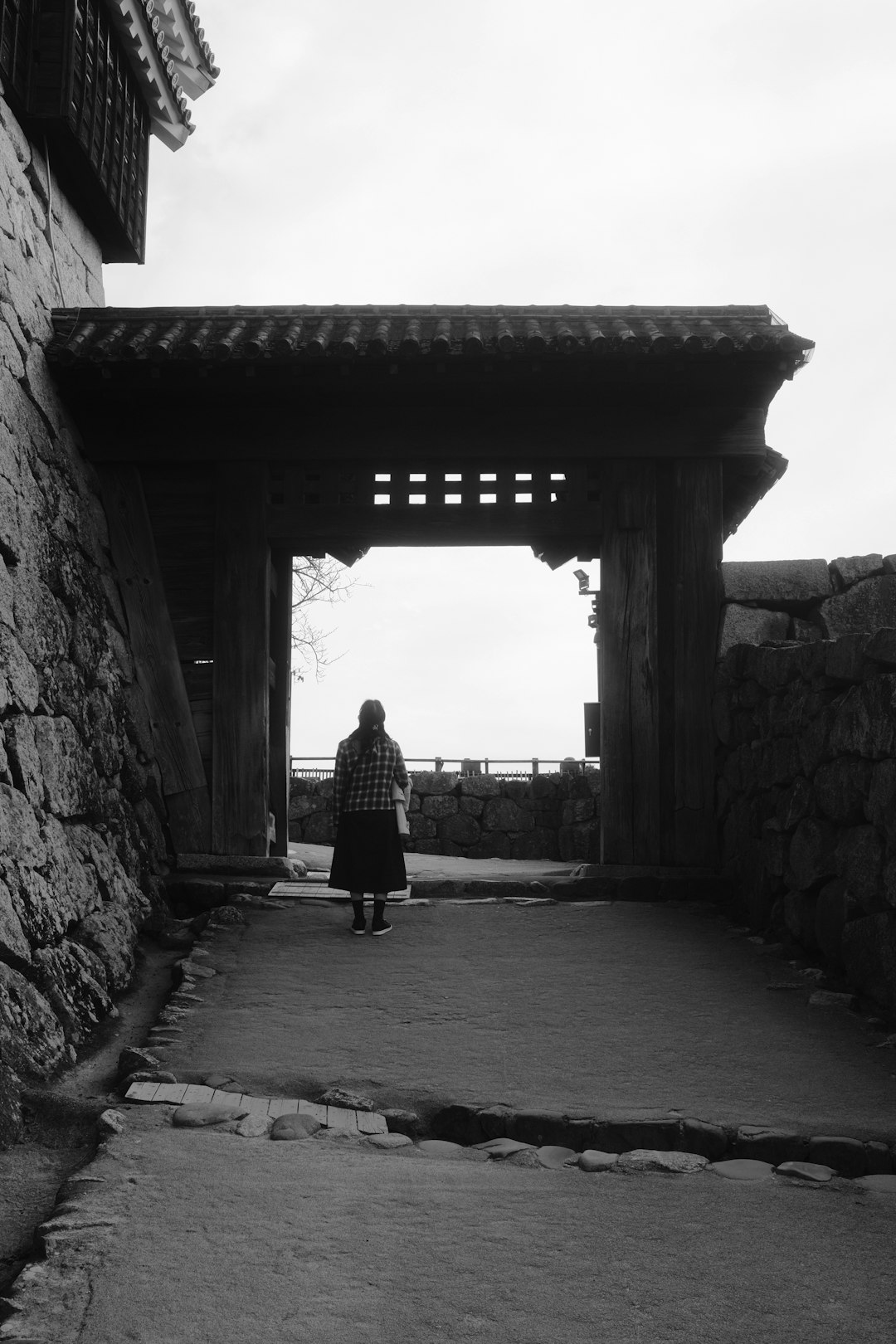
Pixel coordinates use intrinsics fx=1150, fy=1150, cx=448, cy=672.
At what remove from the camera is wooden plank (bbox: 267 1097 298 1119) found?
196 inches

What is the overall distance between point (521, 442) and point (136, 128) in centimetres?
544

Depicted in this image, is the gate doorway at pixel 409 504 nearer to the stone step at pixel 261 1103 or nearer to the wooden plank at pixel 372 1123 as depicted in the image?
the stone step at pixel 261 1103

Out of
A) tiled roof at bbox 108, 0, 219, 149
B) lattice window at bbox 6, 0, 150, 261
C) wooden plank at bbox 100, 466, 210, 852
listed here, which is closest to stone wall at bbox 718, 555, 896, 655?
wooden plank at bbox 100, 466, 210, 852

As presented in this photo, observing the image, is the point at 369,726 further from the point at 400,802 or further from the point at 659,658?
the point at 659,658

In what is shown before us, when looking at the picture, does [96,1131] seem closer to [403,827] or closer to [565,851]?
[403,827]

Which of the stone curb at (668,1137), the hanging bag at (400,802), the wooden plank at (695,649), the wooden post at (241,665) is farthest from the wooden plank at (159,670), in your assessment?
the stone curb at (668,1137)

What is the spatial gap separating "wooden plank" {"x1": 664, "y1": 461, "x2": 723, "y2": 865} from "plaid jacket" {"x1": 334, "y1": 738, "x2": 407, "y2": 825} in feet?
8.26

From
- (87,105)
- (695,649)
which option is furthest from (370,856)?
(87,105)

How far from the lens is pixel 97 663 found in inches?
359

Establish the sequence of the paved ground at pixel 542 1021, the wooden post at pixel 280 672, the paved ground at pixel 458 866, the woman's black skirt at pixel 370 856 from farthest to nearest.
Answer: the wooden post at pixel 280 672
the paved ground at pixel 458 866
the woman's black skirt at pixel 370 856
the paved ground at pixel 542 1021

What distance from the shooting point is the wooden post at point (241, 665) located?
9789mm

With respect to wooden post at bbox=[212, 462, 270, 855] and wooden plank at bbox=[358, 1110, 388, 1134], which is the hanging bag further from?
wooden plank at bbox=[358, 1110, 388, 1134]

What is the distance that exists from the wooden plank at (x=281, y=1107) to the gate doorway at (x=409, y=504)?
4.69 m

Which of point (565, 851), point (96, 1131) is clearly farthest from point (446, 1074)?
point (565, 851)
